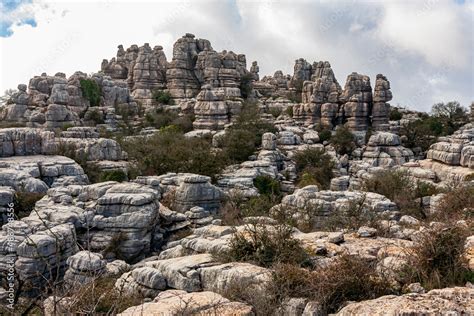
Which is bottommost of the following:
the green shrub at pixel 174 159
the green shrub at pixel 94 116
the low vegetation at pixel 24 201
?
A: the low vegetation at pixel 24 201

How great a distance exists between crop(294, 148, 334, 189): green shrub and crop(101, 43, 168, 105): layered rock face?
2074cm

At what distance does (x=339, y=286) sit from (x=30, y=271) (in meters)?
7.52

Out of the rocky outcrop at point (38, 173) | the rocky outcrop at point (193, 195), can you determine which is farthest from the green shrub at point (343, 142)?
the rocky outcrop at point (38, 173)

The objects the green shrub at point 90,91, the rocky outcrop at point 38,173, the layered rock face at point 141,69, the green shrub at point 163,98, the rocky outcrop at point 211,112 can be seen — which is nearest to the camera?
the rocky outcrop at point 38,173

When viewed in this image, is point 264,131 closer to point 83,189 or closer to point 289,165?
point 289,165

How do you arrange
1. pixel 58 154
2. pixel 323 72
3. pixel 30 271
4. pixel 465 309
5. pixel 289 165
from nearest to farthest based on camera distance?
pixel 465 309
pixel 30 271
pixel 58 154
pixel 289 165
pixel 323 72

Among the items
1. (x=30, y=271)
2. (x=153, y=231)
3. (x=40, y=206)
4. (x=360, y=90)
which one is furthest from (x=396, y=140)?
(x=30, y=271)

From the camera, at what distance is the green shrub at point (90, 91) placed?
35.9 m

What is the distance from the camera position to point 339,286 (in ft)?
18.4

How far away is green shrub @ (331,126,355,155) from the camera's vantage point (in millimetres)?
31625

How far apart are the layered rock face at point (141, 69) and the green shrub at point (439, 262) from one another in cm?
3834

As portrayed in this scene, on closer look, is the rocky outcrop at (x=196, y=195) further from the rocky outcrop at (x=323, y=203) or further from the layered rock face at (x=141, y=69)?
the layered rock face at (x=141, y=69)

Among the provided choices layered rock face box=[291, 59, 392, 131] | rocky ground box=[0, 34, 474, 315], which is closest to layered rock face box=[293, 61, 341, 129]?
layered rock face box=[291, 59, 392, 131]

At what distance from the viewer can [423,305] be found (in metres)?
4.35
